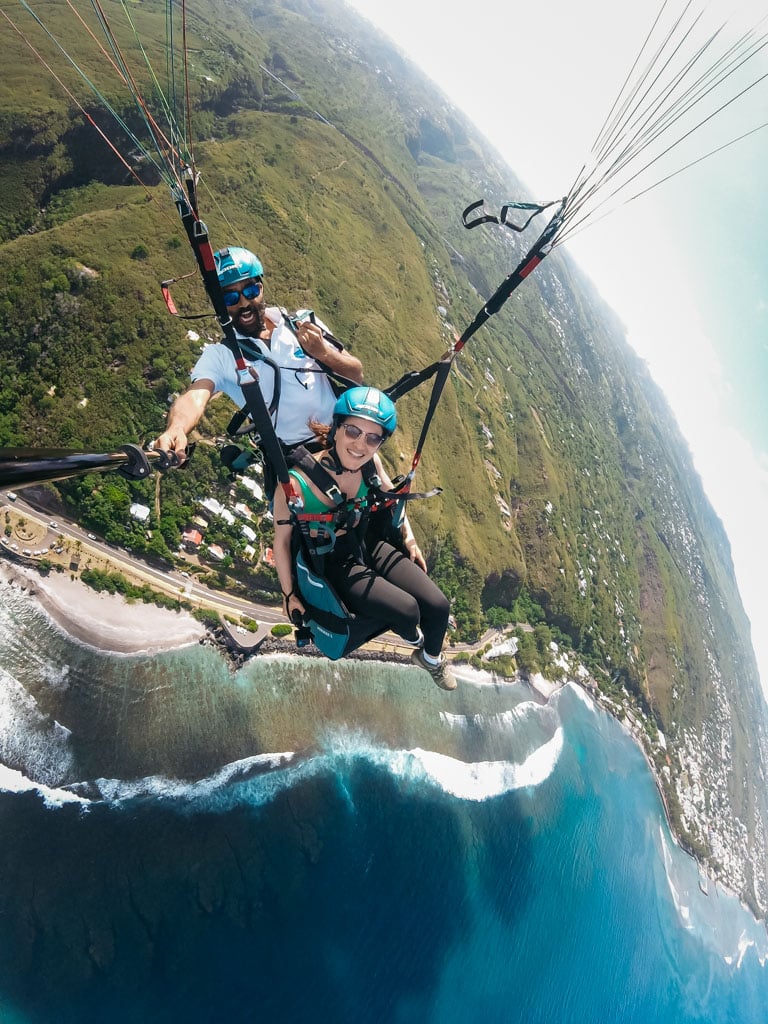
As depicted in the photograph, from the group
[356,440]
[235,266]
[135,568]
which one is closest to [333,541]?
[356,440]

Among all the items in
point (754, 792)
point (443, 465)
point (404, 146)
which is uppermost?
point (404, 146)

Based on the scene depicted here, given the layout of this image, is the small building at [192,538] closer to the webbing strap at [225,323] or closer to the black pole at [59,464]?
the webbing strap at [225,323]

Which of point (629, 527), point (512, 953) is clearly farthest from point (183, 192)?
point (629, 527)

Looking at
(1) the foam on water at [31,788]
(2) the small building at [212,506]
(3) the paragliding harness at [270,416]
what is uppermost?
(3) the paragliding harness at [270,416]

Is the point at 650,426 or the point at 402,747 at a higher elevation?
the point at 650,426

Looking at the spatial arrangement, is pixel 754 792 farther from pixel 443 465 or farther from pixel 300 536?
pixel 300 536

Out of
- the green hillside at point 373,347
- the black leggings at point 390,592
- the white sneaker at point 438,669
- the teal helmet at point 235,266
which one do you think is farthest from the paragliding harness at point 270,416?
the green hillside at point 373,347
